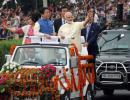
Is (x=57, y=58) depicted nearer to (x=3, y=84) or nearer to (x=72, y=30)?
(x=72, y=30)

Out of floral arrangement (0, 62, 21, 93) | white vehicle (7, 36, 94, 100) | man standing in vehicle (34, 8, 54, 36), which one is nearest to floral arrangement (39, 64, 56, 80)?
white vehicle (7, 36, 94, 100)

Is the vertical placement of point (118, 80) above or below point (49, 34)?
below

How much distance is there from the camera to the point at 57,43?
1470 centimetres

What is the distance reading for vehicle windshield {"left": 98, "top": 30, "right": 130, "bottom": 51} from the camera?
17.8 meters

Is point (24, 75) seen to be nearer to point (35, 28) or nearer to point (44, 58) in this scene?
point (44, 58)

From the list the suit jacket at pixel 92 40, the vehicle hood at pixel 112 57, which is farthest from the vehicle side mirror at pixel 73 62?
the vehicle hood at pixel 112 57

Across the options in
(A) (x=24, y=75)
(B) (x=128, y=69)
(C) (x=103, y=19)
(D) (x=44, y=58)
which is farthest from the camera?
(C) (x=103, y=19)

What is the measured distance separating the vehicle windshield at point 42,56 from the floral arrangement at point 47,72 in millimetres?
890

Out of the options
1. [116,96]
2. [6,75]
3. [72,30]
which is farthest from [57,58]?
[116,96]

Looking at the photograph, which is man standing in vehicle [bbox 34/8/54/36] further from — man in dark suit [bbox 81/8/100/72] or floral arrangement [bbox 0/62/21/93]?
floral arrangement [bbox 0/62/21/93]

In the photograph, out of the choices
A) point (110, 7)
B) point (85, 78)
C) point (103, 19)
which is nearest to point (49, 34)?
point (85, 78)

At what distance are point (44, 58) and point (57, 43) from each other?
0.59 meters

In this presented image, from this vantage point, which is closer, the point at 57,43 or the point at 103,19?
the point at 57,43

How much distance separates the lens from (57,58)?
14305mm
